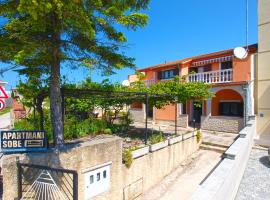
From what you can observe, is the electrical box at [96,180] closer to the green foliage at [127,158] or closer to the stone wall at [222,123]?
the green foliage at [127,158]

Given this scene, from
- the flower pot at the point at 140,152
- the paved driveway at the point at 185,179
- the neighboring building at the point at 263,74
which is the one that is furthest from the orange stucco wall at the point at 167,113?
the flower pot at the point at 140,152

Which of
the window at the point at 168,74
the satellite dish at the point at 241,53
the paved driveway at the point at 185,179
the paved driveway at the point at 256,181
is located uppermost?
the satellite dish at the point at 241,53

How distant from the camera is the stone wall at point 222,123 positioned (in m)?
18.0

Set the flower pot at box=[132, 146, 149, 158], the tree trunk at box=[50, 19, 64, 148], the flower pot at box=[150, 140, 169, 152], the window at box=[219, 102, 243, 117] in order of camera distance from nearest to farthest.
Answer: the tree trunk at box=[50, 19, 64, 148] < the flower pot at box=[132, 146, 149, 158] < the flower pot at box=[150, 140, 169, 152] < the window at box=[219, 102, 243, 117]

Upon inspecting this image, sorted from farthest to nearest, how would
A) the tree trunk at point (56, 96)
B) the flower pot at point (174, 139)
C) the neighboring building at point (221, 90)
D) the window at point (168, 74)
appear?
the window at point (168, 74), the neighboring building at point (221, 90), the flower pot at point (174, 139), the tree trunk at point (56, 96)

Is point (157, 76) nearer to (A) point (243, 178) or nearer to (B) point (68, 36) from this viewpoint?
(A) point (243, 178)

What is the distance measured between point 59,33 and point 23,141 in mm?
3318

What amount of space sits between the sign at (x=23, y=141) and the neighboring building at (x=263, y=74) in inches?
573

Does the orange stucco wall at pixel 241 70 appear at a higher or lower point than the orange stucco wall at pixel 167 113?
higher

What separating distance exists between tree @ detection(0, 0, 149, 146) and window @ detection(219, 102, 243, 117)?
16.6 metres

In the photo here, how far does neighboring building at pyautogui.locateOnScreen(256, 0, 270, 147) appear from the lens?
14969mm

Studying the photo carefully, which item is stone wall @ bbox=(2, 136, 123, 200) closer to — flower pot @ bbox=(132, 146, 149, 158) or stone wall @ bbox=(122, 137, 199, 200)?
stone wall @ bbox=(122, 137, 199, 200)

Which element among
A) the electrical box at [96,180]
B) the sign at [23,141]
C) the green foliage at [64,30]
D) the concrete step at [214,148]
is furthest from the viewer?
the concrete step at [214,148]

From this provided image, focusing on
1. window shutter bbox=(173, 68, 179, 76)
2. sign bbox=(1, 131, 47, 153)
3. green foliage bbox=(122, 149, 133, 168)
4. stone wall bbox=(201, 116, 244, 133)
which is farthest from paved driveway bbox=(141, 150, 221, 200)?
window shutter bbox=(173, 68, 179, 76)
